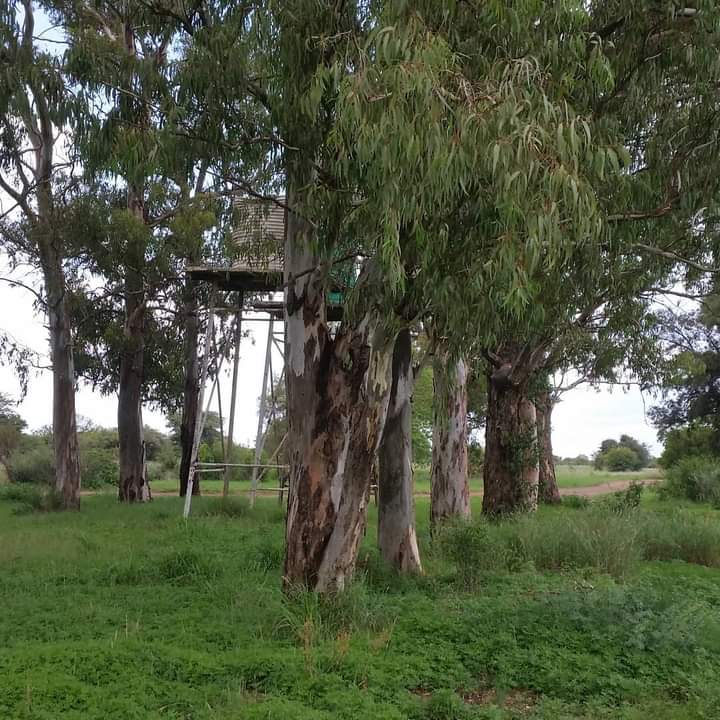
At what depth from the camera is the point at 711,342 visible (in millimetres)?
28297

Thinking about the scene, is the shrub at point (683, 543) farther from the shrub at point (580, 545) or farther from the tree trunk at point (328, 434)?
the tree trunk at point (328, 434)

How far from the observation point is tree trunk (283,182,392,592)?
22.1 feet

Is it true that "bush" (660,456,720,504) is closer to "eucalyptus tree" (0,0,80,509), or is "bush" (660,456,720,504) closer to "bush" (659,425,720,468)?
"bush" (659,425,720,468)

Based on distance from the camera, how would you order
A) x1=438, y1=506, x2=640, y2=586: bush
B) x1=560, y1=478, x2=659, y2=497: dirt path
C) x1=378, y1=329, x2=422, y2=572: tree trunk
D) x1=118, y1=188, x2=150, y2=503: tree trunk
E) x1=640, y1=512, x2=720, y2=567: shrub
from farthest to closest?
x1=560, y1=478, x2=659, y2=497: dirt path, x1=118, y1=188, x2=150, y2=503: tree trunk, x1=640, y1=512, x2=720, y2=567: shrub, x1=378, y1=329, x2=422, y2=572: tree trunk, x1=438, y1=506, x2=640, y2=586: bush

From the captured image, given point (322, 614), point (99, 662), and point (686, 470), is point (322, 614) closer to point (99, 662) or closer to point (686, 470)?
point (99, 662)

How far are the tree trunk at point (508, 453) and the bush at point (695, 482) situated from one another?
26.6 feet

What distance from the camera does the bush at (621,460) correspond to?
6209 centimetres

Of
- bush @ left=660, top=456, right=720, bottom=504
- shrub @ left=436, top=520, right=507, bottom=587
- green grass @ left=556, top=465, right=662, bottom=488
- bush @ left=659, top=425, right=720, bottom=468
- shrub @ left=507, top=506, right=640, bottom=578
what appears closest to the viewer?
shrub @ left=436, top=520, right=507, bottom=587

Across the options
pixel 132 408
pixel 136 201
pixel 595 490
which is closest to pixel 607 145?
pixel 136 201

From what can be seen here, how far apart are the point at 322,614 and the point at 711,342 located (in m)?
25.7

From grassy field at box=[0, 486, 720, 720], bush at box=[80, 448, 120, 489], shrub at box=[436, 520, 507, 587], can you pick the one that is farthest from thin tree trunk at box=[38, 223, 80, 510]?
shrub at box=[436, 520, 507, 587]

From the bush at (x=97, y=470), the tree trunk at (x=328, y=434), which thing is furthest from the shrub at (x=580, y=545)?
the bush at (x=97, y=470)

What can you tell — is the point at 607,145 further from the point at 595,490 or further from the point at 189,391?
the point at 595,490

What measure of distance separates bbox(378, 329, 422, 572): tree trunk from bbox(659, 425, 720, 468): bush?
2214 cm
